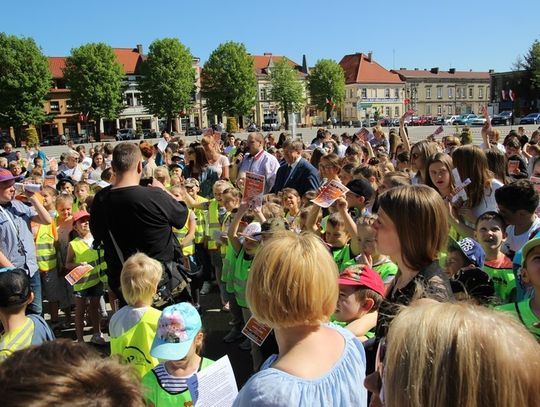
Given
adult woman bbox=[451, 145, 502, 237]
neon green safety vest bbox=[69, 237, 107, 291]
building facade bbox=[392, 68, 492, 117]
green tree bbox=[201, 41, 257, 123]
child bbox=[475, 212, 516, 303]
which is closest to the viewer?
child bbox=[475, 212, 516, 303]

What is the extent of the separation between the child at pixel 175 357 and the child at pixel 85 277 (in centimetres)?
302

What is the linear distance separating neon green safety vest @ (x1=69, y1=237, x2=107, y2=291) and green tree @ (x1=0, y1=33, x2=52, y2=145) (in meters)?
57.8

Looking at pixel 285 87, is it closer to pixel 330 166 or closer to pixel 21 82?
pixel 21 82

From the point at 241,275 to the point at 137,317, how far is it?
5.11 ft

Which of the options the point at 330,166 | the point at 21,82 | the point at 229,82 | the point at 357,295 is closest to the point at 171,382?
Result: the point at 357,295

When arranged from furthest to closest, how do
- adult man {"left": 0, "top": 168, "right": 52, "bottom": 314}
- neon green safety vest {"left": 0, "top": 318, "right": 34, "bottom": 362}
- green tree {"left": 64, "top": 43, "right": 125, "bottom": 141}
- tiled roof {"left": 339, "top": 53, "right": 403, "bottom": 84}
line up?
1. tiled roof {"left": 339, "top": 53, "right": 403, "bottom": 84}
2. green tree {"left": 64, "top": 43, "right": 125, "bottom": 141}
3. adult man {"left": 0, "top": 168, "right": 52, "bottom": 314}
4. neon green safety vest {"left": 0, "top": 318, "right": 34, "bottom": 362}

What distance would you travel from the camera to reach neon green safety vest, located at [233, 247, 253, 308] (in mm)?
4805

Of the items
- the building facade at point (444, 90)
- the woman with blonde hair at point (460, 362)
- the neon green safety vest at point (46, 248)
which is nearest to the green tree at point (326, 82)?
the building facade at point (444, 90)

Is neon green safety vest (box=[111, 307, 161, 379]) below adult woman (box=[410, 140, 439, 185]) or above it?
below

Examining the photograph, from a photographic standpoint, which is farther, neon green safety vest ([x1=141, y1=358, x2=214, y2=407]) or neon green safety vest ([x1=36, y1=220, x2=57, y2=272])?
neon green safety vest ([x1=36, y1=220, x2=57, y2=272])

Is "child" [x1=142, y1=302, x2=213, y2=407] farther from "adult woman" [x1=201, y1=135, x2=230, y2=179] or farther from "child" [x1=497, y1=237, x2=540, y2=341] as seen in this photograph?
"adult woman" [x1=201, y1=135, x2=230, y2=179]

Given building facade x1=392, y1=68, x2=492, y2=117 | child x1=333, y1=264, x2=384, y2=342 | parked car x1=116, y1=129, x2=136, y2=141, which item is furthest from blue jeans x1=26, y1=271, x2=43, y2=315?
building facade x1=392, y1=68, x2=492, y2=117

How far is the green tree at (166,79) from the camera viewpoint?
67.9 m

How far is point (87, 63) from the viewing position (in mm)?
63562
